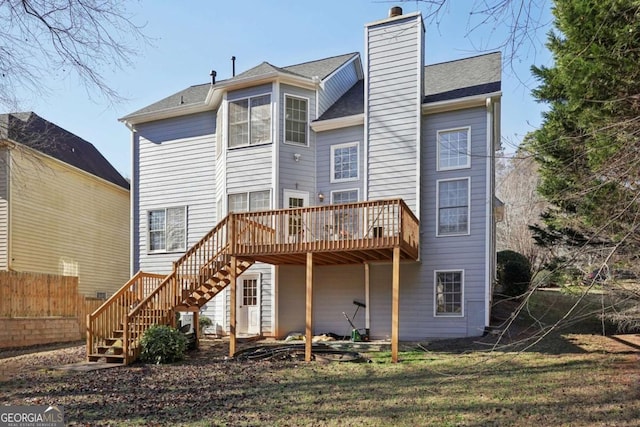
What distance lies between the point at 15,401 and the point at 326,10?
6757 mm

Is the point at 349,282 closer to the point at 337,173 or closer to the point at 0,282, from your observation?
the point at 337,173

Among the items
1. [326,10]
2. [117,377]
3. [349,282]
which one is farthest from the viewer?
[349,282]

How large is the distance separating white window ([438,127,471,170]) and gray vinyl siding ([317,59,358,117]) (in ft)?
12.1

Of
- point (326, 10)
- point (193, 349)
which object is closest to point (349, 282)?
point (193, 349)

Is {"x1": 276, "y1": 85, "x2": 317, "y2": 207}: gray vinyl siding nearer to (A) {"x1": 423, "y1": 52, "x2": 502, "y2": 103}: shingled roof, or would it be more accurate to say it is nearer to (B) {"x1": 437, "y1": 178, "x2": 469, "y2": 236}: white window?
(A) {"x1": 423, "y1": 52, "x2": 502, "y2": 103}: shingled roof

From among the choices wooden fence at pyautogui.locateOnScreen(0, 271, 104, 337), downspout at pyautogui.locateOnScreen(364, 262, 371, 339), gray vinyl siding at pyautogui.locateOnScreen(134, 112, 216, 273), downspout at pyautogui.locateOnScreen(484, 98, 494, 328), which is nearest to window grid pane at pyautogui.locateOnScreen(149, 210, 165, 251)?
gray vinyl siding at pyautogui.locateOnScreen(134, 112, 216, 273)

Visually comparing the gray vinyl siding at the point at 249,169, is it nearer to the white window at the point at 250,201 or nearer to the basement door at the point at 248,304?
the white window at the point at 250,201

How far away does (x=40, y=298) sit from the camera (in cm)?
1396

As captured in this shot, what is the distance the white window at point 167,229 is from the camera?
15.7m

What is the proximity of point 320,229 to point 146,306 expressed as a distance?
4144 mm

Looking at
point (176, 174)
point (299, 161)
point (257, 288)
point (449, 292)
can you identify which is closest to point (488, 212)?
point (449, 292)

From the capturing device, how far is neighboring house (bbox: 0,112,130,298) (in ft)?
54.1

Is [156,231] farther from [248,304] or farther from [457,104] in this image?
[457,104]

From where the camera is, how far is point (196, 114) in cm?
1595
